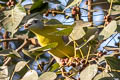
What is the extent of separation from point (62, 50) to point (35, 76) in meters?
0.62

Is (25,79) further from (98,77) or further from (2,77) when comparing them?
(98,77)

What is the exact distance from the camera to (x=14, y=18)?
57.9 inches

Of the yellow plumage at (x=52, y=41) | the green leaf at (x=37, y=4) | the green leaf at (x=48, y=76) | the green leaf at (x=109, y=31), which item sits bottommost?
the yellow plumage at (x=52, y=41)

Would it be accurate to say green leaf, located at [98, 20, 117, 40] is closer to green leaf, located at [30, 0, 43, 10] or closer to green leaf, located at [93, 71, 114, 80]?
green leaf, located at [93, 71, 114, 80]

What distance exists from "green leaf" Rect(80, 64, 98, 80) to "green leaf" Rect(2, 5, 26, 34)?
1.26 ft

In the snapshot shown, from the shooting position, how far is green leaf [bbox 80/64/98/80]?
1.20m

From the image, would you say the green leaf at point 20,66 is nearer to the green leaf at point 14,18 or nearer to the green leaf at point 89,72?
the green leaf at point 14,18

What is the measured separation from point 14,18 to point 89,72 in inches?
17.9

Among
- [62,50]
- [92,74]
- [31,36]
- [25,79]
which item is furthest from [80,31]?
[31,36]

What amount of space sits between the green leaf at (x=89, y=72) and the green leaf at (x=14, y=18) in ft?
1.26

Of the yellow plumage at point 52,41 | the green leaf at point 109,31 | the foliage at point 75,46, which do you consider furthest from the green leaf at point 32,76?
the yellow plumage at point 52,41

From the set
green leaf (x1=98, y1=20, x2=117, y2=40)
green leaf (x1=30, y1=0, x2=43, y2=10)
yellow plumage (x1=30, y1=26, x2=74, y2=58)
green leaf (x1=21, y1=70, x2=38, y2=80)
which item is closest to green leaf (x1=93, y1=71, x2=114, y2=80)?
green leaf (x1=98, y1=20, x2=117, y2=40)

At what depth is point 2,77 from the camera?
1488 mm

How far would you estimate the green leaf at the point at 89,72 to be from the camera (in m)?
1.20
